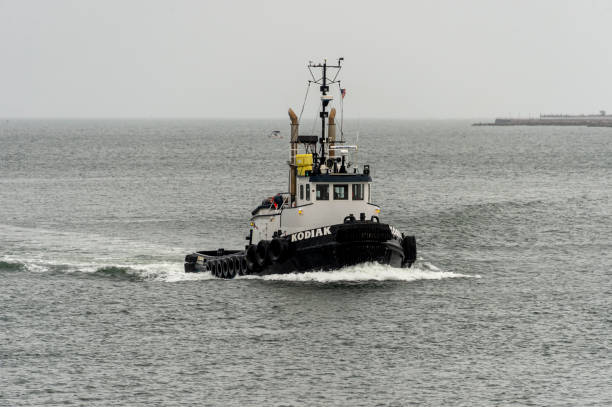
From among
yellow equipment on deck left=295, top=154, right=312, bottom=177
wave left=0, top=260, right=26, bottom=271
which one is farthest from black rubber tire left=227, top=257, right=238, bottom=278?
wave left=0, top=260, right=26, bottom=271

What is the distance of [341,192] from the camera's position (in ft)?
140

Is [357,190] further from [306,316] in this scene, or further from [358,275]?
[306,316]

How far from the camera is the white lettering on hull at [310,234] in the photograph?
135ft

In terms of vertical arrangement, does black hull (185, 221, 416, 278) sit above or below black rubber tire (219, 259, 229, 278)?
above

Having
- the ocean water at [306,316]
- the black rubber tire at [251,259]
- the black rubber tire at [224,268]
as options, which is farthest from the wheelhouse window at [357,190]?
the black rubber tire at [224,268]

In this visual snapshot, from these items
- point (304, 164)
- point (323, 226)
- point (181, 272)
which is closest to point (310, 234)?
point (323, 226)

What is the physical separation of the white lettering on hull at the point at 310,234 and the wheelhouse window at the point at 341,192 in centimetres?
232

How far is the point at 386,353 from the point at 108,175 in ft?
282

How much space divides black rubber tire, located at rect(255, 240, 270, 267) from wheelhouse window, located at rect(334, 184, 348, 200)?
3945 mm

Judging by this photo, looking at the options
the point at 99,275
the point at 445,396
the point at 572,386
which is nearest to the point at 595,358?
the point at 572,386

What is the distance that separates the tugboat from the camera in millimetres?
41062

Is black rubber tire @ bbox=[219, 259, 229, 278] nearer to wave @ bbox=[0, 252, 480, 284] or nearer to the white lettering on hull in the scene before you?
wave @ bbox=[0, 252, 480, 284]

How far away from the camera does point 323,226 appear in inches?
1668

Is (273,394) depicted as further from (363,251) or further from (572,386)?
(363,251)
